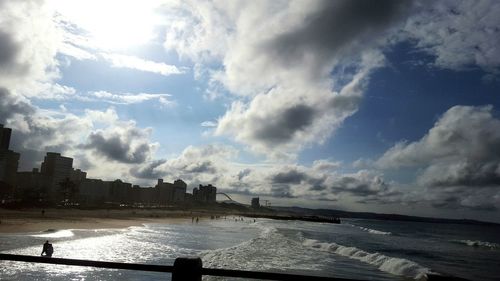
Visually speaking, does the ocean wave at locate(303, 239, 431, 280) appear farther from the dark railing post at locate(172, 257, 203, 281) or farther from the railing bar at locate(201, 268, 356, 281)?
the dark railing post at locate(172, 257, 203, 281)

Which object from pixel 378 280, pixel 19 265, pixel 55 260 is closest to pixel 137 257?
pixel 19 265

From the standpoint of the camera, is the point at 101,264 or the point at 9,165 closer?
the point at 101,264

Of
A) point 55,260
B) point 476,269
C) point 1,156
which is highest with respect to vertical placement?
point 1,156

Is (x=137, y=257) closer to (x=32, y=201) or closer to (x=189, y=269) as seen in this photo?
(x=189, y=269)

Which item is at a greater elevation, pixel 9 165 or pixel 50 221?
pixel 9 165

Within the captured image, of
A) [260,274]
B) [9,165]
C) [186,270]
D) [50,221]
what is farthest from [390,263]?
[9,165]

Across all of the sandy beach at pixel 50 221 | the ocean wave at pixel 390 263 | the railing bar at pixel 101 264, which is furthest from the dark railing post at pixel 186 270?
the sandy beach at pixel 50 221

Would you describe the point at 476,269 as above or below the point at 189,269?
below

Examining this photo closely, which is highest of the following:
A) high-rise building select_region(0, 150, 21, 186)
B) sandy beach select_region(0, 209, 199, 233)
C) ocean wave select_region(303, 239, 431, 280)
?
high-rise building select_region(0, 150, 21, 186)

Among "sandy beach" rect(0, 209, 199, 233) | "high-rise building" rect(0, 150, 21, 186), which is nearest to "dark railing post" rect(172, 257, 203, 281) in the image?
"sandy beach" rect(0, 209, 199, 233)

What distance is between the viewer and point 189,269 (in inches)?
137

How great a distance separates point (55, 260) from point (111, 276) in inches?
739

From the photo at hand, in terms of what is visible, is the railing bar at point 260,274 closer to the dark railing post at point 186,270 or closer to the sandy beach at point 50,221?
the dark railing post at point 186,270

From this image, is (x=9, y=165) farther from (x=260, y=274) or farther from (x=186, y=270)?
(x=260, y=274)
